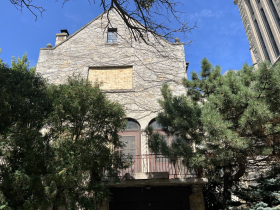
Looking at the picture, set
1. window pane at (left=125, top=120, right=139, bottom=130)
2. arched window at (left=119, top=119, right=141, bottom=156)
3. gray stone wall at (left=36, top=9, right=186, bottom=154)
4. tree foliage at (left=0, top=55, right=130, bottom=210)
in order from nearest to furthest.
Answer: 1. tree foliage at (left=0, top=55, right=130, bottom=210)
2. arched window at (left=119, top=119, right=141, bottom=156)
3. window pane at (left=125, top=120, right=139, bottom=130)
4. gray stone wall at (left=36, top=9, right=186, bottom=154)

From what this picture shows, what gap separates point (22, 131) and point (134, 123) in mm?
5393

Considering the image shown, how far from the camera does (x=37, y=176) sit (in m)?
5.34

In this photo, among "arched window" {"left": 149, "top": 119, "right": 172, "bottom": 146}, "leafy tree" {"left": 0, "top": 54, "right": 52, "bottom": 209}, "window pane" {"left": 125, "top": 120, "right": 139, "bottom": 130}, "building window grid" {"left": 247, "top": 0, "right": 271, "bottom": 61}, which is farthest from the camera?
"building window grid" {"left": 247, "top": 0, "right": 271, "bottom": 61}

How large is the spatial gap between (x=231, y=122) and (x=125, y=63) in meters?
6.95

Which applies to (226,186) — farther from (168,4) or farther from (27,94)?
(27,94)

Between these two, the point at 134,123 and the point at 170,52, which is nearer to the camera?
the point at 134,123

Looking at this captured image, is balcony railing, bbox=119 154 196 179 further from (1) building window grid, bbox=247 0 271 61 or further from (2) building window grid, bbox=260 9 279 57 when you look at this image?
(1) building window grid, bbox=247 0 271 61

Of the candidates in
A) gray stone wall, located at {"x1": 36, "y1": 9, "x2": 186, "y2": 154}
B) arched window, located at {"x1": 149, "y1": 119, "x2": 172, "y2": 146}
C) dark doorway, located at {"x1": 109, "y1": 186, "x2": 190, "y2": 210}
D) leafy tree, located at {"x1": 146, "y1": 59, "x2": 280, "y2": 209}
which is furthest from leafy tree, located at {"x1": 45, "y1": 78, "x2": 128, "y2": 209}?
gray stone wall, located at {"x1": 36, "y1": 9, "x2": 186, "y2": 154}

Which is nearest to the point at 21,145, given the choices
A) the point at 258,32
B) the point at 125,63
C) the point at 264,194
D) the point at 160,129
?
the point at 160,129

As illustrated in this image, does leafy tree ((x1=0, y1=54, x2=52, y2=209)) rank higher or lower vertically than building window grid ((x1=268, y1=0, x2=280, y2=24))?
lower

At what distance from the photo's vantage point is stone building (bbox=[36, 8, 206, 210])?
8797 mm

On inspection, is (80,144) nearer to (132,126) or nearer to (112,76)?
(132,126)

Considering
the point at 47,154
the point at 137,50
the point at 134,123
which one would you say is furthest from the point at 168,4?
the point at 137,50

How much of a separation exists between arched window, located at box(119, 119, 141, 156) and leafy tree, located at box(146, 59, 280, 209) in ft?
8.13
